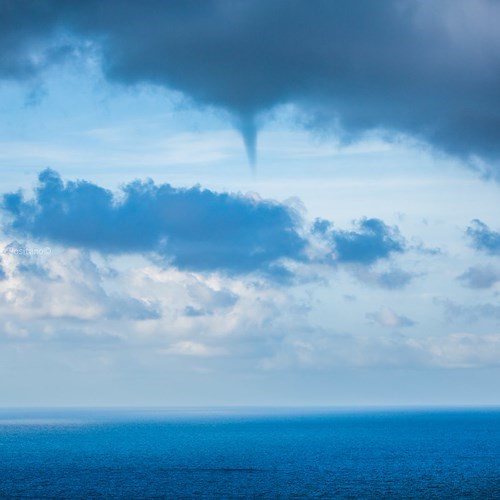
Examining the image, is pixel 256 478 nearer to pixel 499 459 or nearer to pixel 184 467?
pixel 184 467

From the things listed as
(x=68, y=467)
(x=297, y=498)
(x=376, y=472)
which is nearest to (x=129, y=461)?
(x=68, y=467)

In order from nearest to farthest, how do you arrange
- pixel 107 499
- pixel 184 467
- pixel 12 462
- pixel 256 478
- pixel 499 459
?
pixel 107 499
pixel 256 478
pixel 184 467
pixel 12 462
pixel 499 459

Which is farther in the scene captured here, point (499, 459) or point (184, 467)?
point (499, 459)

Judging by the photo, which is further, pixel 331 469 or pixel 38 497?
pixel 331 469

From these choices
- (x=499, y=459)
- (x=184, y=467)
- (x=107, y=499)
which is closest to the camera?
(x=107, y=499)

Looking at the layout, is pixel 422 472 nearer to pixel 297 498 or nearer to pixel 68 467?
pixel 297 498

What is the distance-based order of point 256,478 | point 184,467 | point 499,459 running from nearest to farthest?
point 256,478, point 184,467, point 499,459

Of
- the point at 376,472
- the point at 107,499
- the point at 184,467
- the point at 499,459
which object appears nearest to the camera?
the point at 107,499

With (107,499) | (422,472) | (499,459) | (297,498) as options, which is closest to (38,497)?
(107,499)
